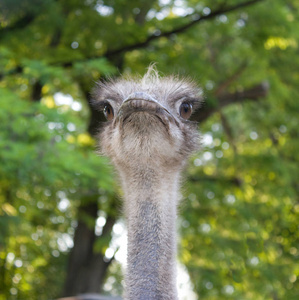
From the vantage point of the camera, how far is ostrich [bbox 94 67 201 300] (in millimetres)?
2219

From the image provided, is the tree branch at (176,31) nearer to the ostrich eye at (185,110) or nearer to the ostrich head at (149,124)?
the ostrich head at (149,124)

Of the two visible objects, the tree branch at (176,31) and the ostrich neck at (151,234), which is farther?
the tree branch at (176,31)

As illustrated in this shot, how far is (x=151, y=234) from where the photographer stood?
2314mm

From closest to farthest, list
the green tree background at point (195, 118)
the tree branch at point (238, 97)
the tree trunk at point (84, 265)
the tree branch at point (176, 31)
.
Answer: the green tree background at point (195, 118) < the tree branch at point (176, 31) < the tree branch at point (238, 97) < the tree trunk at point (84, 265)

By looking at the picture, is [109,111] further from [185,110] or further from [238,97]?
[238,97]

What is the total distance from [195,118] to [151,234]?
284cm

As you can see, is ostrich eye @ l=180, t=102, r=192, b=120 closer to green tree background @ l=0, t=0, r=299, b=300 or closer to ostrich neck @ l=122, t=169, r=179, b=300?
ostrich neck @ l=122, t=169, r=179, b=300

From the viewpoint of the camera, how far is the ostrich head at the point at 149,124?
2.24 metres

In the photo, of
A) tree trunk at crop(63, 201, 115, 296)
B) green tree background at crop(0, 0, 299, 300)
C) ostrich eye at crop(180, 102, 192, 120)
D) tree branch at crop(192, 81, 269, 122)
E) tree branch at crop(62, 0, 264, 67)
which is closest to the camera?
ostrich eye at crop(180, 102, 192, 120)

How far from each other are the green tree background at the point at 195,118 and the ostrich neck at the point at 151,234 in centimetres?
218

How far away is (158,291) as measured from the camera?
86.0 inches

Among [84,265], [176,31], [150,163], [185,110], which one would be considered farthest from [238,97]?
[150,163]

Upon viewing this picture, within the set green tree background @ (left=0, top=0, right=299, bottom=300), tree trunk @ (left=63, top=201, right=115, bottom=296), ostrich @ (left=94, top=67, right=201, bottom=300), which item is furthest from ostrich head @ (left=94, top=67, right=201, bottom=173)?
tree trunk @ (left=63, top=201, right=115, bottom=296)

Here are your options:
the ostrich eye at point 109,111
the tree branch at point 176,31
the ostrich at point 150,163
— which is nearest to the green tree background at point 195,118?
the tree branch at point 176,31
